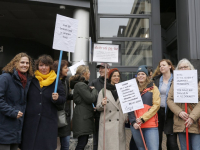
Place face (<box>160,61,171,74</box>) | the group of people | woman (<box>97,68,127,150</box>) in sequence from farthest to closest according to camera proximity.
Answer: face (<box>160,61,171,74</box>) < woman (<box>97,68,127,150</box>) < the group of people

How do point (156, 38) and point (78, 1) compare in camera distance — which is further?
point (156, 38)

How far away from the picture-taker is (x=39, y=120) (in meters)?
3.34

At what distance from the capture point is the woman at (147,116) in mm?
3633

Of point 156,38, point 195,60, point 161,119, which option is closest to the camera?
point 161,119

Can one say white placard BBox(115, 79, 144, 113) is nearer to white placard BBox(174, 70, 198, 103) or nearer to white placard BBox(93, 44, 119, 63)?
white placard BBox(174, 70, 198, 103)

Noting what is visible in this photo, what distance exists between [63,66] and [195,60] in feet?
17.0

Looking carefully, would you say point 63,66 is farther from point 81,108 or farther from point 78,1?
point 78,1

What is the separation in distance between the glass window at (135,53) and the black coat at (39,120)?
5667mm

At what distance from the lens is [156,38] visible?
891cm

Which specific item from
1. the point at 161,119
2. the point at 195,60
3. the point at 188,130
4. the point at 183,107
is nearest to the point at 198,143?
the point at 188,130

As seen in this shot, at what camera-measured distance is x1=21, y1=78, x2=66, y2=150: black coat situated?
10.8ft

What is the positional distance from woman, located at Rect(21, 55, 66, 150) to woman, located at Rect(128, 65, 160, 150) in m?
1.29

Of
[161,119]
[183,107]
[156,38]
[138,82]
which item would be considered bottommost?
[161,119]

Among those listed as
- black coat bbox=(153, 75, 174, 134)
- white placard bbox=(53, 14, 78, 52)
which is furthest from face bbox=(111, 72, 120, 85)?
black coat bbox=(153, 75, 174, 134)
